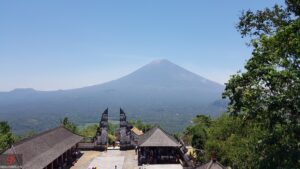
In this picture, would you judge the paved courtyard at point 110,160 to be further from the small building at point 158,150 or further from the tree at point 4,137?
the tree at point 4,137

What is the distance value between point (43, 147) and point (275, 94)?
25637mm

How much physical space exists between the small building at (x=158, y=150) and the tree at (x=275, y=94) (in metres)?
21.5

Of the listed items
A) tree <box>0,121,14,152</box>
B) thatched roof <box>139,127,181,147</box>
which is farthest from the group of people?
tree <box>0,121,14,152</box>

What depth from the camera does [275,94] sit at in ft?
59.3

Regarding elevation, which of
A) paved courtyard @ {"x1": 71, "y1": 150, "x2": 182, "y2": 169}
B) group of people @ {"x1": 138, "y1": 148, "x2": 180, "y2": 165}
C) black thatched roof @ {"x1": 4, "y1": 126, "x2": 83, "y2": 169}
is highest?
black thatched roof @ {"x1": 4, "y1": 126, "x2": 83, "y2": 169}

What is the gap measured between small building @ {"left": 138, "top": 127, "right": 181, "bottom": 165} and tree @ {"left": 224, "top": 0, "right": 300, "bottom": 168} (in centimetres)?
2147

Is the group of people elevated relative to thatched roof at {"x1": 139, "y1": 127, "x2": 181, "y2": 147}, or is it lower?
lower

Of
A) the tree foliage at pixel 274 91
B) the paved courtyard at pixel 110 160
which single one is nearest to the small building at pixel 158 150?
the paved courtyard at pixel 110 160

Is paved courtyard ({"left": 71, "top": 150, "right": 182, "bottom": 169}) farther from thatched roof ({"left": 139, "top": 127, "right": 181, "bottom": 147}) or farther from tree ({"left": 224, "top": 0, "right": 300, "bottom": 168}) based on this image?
tree ({"left": 224, "top": 0, "right": 300, "bottom": 168})

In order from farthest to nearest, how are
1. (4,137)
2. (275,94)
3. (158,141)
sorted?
1. (4,137)
2. (158,141)
3. (275,94)

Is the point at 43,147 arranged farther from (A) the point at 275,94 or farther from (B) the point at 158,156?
(A) the point at 275,94

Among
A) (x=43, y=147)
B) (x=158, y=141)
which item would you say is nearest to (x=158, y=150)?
(x=158, y=141)

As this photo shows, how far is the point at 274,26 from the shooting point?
68.6ft

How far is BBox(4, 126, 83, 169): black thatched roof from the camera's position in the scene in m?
32.7
